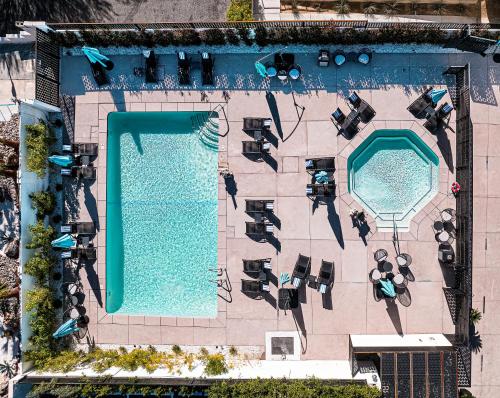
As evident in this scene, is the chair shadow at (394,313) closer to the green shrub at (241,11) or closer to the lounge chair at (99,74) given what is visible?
the green shrub at (241,11)

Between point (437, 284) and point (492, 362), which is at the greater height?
point (437, 284)

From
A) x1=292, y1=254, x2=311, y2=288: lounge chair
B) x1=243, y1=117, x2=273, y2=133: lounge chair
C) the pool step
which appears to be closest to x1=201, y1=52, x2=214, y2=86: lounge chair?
the pool step

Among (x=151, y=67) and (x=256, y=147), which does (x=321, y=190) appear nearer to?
(x=256, y=147)

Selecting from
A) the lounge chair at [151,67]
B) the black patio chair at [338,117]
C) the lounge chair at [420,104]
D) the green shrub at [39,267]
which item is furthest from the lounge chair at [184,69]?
the lounge chair at [420,104]

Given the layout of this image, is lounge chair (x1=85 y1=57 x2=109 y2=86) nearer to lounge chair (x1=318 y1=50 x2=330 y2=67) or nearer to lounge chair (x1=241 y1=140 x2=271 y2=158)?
lounge chair (x1=241 y1=140 x2=271 y2=158)

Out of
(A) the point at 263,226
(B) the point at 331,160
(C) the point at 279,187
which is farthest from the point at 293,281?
(B) the point at 331,160

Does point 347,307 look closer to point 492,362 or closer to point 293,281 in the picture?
point 293,281
